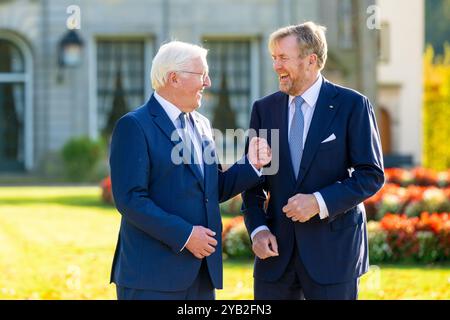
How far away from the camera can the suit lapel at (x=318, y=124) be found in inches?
189

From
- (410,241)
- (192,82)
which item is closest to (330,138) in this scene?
(192,82)

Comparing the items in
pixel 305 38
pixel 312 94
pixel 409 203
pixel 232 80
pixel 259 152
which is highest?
pixel 232 80

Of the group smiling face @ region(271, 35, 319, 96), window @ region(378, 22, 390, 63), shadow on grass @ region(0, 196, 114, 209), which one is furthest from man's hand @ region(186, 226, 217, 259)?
window @ region(378, 22, 390, 63)

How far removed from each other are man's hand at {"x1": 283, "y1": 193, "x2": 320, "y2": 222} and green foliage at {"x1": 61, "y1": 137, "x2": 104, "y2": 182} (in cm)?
2162

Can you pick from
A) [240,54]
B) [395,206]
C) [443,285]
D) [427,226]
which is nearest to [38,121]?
[240,54]

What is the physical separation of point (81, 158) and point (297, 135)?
70.3 ft

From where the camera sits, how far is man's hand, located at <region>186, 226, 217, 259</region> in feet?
14.7

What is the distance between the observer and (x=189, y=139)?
15.2 feet

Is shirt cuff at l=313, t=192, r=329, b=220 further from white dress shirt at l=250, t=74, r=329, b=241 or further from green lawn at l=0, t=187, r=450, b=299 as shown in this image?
green lawn at l=0, t=187, r=450, b=299

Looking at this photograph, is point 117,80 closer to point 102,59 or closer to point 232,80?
point 102,59

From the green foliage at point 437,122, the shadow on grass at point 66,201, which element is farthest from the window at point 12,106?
the green foliage at point 437,122

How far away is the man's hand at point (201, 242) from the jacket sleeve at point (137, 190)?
0.03m

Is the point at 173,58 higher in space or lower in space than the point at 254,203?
higher
